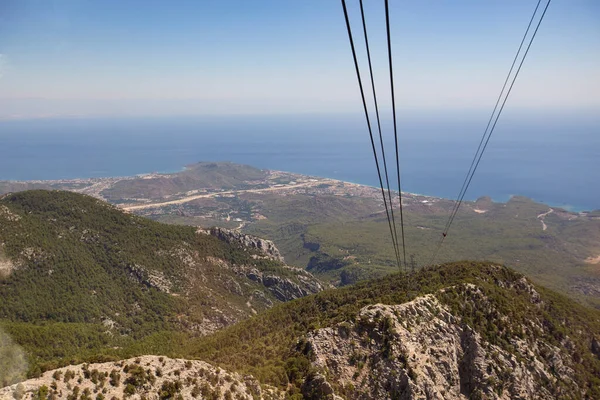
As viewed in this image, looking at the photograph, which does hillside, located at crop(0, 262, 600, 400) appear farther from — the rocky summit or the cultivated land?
the cultivated land

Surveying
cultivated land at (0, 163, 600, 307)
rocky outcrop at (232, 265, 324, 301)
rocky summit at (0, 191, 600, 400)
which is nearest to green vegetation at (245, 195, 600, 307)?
cultivated land at (0, 163, 600, 307)

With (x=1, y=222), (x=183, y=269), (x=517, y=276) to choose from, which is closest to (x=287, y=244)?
(x=183, y=269)

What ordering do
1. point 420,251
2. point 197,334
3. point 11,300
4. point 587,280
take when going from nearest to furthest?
point 11,300 < point 197,334 < point 587,280 < point 420,251

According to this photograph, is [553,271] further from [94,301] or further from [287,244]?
[94,301]

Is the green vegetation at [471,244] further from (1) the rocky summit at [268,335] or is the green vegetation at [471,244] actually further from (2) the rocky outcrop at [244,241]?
(1) the rocky summit at [268,335]

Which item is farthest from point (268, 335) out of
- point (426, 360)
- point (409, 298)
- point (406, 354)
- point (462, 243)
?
point (462, 243)

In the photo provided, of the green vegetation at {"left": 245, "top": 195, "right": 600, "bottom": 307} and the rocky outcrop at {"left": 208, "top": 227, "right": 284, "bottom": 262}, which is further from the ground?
the rocky outcrop at {"left": 208, "top": 227, "right": 284, "bottom": 262}

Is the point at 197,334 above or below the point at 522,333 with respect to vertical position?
below
